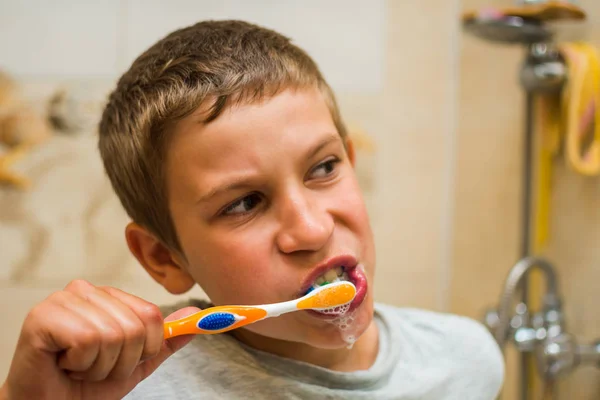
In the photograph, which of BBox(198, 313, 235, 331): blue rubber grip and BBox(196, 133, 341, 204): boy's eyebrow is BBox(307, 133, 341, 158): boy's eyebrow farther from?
BBox(198, 313, 235, 331): blue rubber grip

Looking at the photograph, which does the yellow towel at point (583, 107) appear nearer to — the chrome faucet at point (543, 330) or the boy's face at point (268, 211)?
the chrome faucet at point (543, 330)

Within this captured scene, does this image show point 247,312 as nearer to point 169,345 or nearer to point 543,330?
point 169,345

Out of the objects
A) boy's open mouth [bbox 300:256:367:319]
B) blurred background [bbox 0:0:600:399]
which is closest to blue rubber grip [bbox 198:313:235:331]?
boy's open mouth [bbox 300:256:367:319]

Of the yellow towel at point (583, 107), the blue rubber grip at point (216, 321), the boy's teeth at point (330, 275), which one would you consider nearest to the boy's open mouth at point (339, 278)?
the boy's teeth at point (330, 275)

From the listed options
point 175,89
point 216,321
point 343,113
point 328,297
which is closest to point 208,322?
point 216,321

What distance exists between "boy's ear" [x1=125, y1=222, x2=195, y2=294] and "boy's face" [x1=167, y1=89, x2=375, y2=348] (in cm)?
5

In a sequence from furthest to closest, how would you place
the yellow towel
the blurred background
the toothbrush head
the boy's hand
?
the blurred background < the yellow towel < the toothbrush head < the boy's hand

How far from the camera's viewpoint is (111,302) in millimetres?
409

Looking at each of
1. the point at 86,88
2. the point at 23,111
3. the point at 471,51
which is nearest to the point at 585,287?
the point at 471,51

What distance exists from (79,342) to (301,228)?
22cm

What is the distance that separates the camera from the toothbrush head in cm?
52

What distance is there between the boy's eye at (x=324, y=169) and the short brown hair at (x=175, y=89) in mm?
72

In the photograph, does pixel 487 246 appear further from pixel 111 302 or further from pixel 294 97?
pixel 111 302

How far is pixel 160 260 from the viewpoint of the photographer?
25.6 inches
